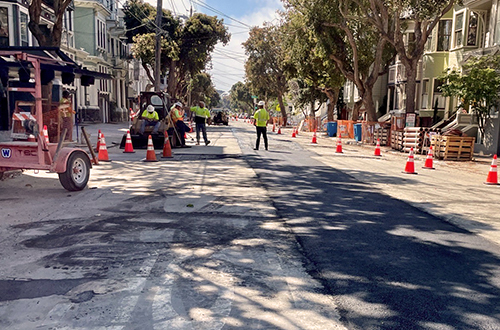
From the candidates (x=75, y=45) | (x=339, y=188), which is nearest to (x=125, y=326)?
(x=339, y=188)

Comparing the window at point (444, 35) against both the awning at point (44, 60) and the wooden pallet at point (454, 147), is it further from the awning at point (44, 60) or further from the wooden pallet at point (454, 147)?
the awning at point (44, 60)

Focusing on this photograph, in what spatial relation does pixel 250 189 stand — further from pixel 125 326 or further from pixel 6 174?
pixel 125 326

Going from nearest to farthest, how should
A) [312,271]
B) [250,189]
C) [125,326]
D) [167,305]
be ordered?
[125,326], [167,305], [312,271], [250,189]

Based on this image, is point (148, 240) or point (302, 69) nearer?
point (148, 240)

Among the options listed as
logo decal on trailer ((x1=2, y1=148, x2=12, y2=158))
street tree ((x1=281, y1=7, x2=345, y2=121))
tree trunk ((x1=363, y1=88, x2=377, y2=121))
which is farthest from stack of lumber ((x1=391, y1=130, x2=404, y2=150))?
logo decal on trailer ((x1=2, y1=148, x2=12, y2=158))

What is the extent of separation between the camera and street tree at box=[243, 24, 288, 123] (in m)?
51.0

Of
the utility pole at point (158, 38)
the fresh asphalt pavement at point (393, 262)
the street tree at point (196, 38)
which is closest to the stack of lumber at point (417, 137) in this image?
the fresh asphalt pavement at point (393, 262)

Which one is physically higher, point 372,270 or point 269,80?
point 269,80

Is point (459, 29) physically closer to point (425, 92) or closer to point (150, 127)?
point (425, 92)

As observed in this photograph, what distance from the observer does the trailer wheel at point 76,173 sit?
814 centimetres

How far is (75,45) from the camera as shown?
38.2 metres

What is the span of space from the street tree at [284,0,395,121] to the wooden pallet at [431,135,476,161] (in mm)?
8050

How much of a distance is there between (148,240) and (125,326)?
214 cm

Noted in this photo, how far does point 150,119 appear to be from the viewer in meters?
17.0
